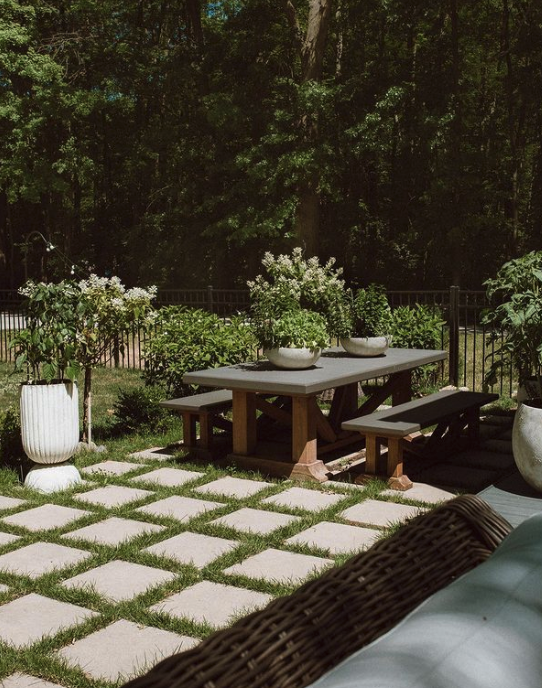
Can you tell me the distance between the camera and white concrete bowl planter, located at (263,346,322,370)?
6559 millimetres

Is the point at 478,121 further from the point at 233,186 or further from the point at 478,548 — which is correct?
the point at 478,548

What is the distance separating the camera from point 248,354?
873 centimetres

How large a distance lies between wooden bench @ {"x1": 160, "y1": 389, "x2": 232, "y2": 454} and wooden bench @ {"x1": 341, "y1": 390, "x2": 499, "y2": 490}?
142 cm

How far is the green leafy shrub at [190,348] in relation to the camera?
8.45 meters

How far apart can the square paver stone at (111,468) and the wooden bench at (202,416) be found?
595mm

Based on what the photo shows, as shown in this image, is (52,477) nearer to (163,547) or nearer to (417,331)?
(163,547)

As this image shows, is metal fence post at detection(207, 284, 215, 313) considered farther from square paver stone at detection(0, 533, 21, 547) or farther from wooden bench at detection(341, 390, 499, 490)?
square paver stone at detection(0, 533, 21, 547)

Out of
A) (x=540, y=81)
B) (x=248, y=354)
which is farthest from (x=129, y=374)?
(x=540, y=81)

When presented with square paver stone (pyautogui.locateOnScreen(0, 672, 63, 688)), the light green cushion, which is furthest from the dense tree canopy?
the light green cushion

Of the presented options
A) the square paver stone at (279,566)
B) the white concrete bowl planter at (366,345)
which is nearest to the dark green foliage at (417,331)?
the white concrete bowl planter at (366,345)

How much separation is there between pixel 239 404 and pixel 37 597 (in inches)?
116

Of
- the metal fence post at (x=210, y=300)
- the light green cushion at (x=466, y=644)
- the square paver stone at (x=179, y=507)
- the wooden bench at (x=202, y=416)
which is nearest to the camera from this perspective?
the light green cushion at (x=466, y=644)

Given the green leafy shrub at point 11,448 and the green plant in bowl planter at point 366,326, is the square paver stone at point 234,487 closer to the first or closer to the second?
the green leafy shrub at point 11,448

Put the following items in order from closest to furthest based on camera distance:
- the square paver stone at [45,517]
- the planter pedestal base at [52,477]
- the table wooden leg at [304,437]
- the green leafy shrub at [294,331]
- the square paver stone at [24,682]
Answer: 1. the square paver stone at [24,682]
2. the square paver stone at [45,517]
3. the planter pedestal base at [52,477]
4. the table wooden leg at [304,437]
5. the green leafy shrub at [294,331]
